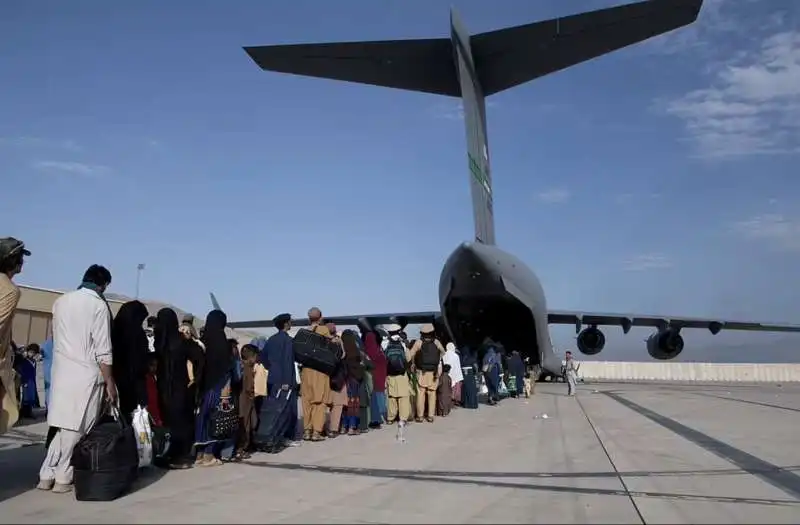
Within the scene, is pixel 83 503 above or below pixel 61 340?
below

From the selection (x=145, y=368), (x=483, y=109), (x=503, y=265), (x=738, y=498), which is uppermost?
(x=483, y=109)

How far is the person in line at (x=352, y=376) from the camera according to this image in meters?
7.73

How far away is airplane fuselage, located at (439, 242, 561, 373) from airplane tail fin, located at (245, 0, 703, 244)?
33.5 inches

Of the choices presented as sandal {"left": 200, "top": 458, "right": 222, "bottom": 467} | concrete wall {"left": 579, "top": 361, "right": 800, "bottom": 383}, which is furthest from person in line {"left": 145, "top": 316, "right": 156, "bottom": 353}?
concrete wall {"left": 579, "top": 361, "right": 800, "bottom": 383}

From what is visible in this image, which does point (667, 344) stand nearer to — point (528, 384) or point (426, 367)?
point (528, 384)

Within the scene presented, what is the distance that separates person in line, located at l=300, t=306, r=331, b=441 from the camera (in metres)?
7.09

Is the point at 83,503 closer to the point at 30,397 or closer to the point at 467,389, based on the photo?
the point at 30,397

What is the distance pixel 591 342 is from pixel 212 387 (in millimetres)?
20592

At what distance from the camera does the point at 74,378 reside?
434cm

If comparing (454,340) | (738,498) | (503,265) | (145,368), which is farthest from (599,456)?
(454,340)

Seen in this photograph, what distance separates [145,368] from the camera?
5020 millimetres

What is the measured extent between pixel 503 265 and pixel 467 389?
290 cm

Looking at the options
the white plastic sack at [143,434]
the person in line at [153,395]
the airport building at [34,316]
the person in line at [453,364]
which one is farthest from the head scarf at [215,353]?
the airport building at [34,316]

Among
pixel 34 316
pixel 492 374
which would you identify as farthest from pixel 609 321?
pixel 34 316
